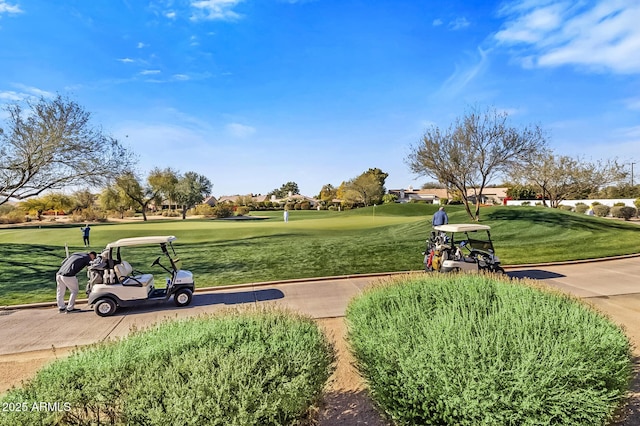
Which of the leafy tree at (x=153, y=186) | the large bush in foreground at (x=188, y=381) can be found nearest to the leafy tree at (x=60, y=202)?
the leafy tree at (x=153, y=186)

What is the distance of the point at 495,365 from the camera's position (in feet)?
9.04

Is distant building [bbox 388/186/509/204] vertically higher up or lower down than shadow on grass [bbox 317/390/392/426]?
higher up

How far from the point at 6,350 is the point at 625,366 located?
9.14 metres

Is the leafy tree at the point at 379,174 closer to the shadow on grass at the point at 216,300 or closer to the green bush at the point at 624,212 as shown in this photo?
the green bush at the point at 624,212

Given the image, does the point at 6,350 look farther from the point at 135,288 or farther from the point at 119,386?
the point at 119,386

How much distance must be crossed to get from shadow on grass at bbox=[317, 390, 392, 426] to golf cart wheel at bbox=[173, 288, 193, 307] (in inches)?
209

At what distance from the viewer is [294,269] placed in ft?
39.3

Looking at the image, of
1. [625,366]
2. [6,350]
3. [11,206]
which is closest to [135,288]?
[6,350]

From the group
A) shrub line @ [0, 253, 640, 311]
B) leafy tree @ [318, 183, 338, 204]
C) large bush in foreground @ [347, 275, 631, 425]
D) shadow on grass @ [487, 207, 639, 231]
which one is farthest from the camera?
leafy tree @ [318, 183, 338, 204]

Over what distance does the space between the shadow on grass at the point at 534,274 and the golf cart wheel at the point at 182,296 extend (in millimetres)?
9391

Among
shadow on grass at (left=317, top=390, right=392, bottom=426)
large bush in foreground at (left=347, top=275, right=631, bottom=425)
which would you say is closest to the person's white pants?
shadow on grass at (left=317, top=390, right=392, bottom=426)

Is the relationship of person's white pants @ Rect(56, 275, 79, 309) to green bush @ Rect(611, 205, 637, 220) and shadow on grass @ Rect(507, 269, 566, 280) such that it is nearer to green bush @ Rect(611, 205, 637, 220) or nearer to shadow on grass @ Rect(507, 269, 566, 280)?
shadow on grass @ Rect(507, 269, 566, 280)

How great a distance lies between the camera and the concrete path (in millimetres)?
6406

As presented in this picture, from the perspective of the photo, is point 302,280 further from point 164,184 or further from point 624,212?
point 164,184
